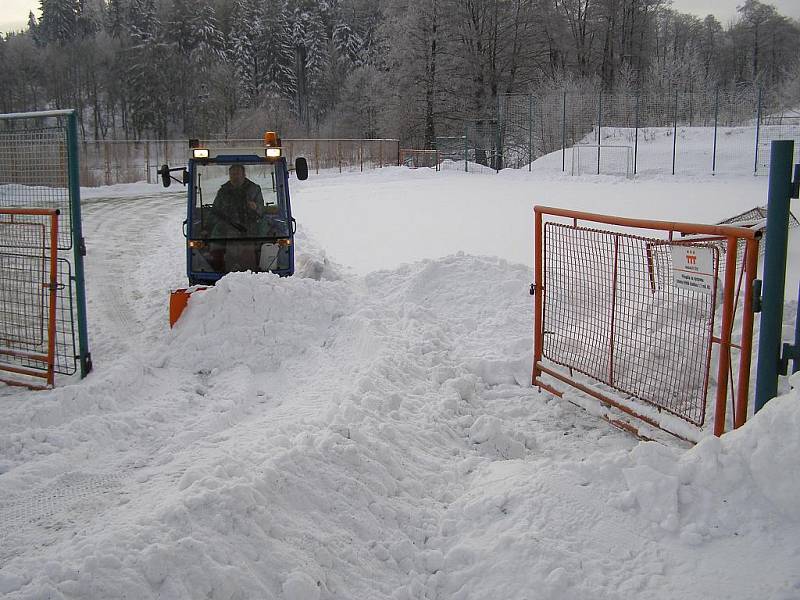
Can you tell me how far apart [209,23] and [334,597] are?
78159 mm

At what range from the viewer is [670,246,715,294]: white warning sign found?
5.02 meters

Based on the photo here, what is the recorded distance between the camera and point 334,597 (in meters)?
3.47

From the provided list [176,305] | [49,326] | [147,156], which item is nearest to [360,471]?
[49,326]

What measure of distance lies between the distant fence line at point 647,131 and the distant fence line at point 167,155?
15.9 feet

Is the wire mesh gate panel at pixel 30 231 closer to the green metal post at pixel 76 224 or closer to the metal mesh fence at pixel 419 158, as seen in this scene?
the green metal post at pixel 76 224

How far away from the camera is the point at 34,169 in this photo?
736 cm

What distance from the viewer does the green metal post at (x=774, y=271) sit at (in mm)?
4535

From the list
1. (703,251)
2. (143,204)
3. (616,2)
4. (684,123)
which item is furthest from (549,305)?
(616,2)

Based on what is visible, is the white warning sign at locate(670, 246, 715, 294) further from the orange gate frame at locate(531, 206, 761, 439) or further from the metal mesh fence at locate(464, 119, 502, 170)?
the metal mesh fence at locate(464, 119, 502, 170)

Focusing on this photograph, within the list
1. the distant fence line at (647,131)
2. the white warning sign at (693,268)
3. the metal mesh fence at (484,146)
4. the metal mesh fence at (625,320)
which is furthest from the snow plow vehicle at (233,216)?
the metal mesh fence at (484,146)

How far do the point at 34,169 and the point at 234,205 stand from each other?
2507 millimetres

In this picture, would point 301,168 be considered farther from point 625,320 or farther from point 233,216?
point 625,320

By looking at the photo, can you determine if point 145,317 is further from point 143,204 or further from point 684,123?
point 684,123

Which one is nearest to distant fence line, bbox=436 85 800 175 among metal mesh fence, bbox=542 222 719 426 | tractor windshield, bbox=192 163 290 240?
tractor windshield, bbox=192 163 290 240
